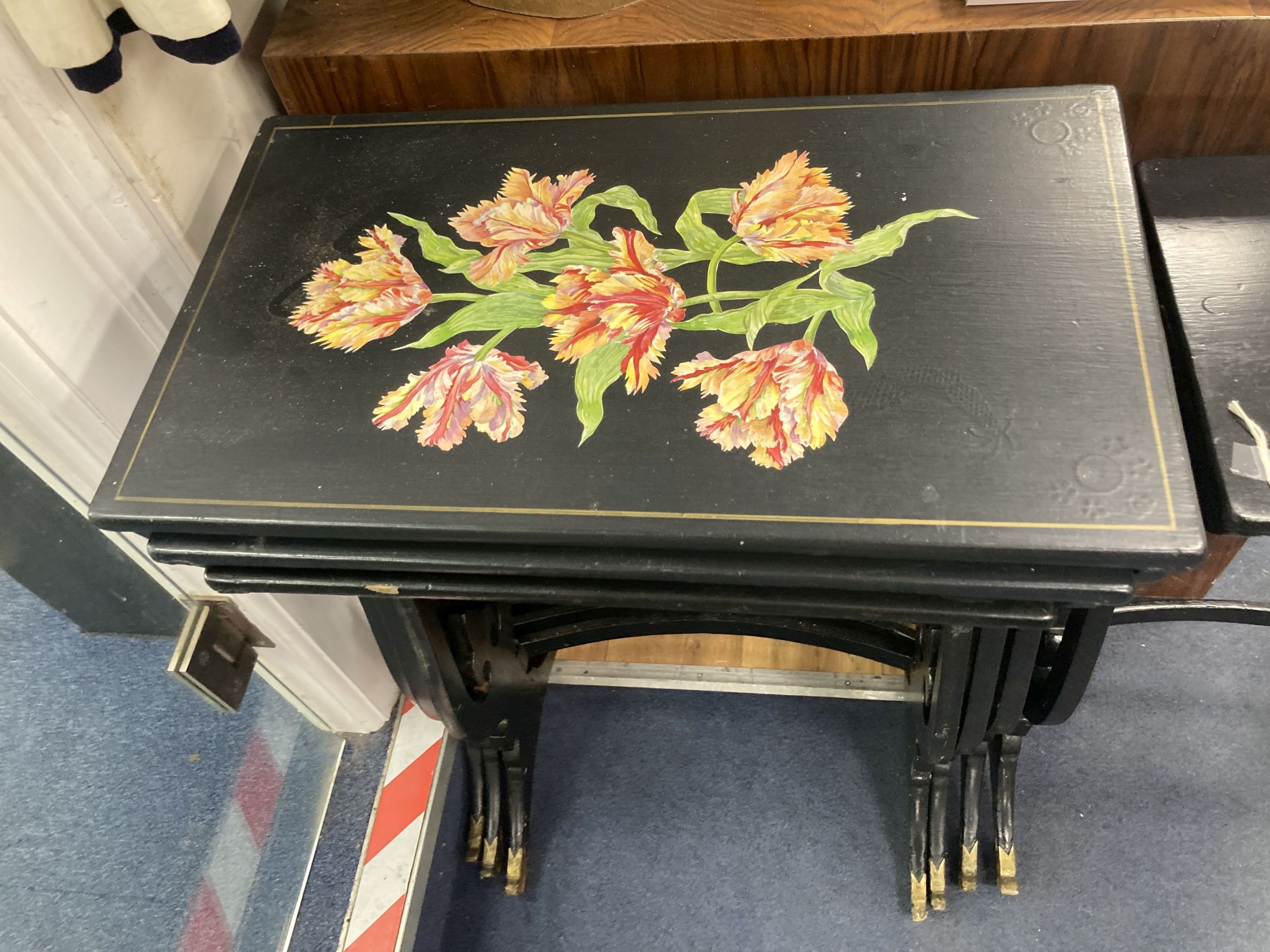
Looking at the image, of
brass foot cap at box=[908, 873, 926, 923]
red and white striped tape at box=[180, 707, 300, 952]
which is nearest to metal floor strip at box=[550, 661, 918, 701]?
brass foot cap at box=[908, 873, 926, 923]

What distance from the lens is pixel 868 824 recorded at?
138 centimetres

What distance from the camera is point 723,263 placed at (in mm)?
806

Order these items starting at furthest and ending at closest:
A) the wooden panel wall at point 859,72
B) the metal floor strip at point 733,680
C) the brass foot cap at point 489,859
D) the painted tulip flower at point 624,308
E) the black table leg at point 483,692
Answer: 1. the metal floor strip at point 733,680
2. the brass foot cap at point 489,859
3. the black table leg at point 483,692
4. the wooden panel wall at point 859,72
5. the painted tulip flower at point 624,308

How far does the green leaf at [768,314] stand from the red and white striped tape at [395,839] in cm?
95

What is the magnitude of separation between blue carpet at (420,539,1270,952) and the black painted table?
529mm

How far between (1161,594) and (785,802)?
28.1 inches

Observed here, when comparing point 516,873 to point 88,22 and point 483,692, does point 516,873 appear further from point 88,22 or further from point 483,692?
point 88,22

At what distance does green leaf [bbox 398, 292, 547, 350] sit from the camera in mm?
793

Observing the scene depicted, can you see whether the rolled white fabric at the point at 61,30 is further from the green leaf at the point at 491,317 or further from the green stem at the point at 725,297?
the green stem at the point at 725,297

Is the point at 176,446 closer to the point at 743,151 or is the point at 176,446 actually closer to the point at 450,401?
the point at 450,401

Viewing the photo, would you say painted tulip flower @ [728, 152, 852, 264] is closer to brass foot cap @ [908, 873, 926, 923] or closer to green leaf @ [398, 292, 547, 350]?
green leaf @ [398, 292, 547, 350]

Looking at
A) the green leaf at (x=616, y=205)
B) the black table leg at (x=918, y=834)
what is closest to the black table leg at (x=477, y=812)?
the black table leg at (x=918, y=834)

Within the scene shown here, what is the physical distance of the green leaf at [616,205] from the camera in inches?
33.4

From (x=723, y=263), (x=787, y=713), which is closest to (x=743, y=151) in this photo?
(x=723, y=263)
